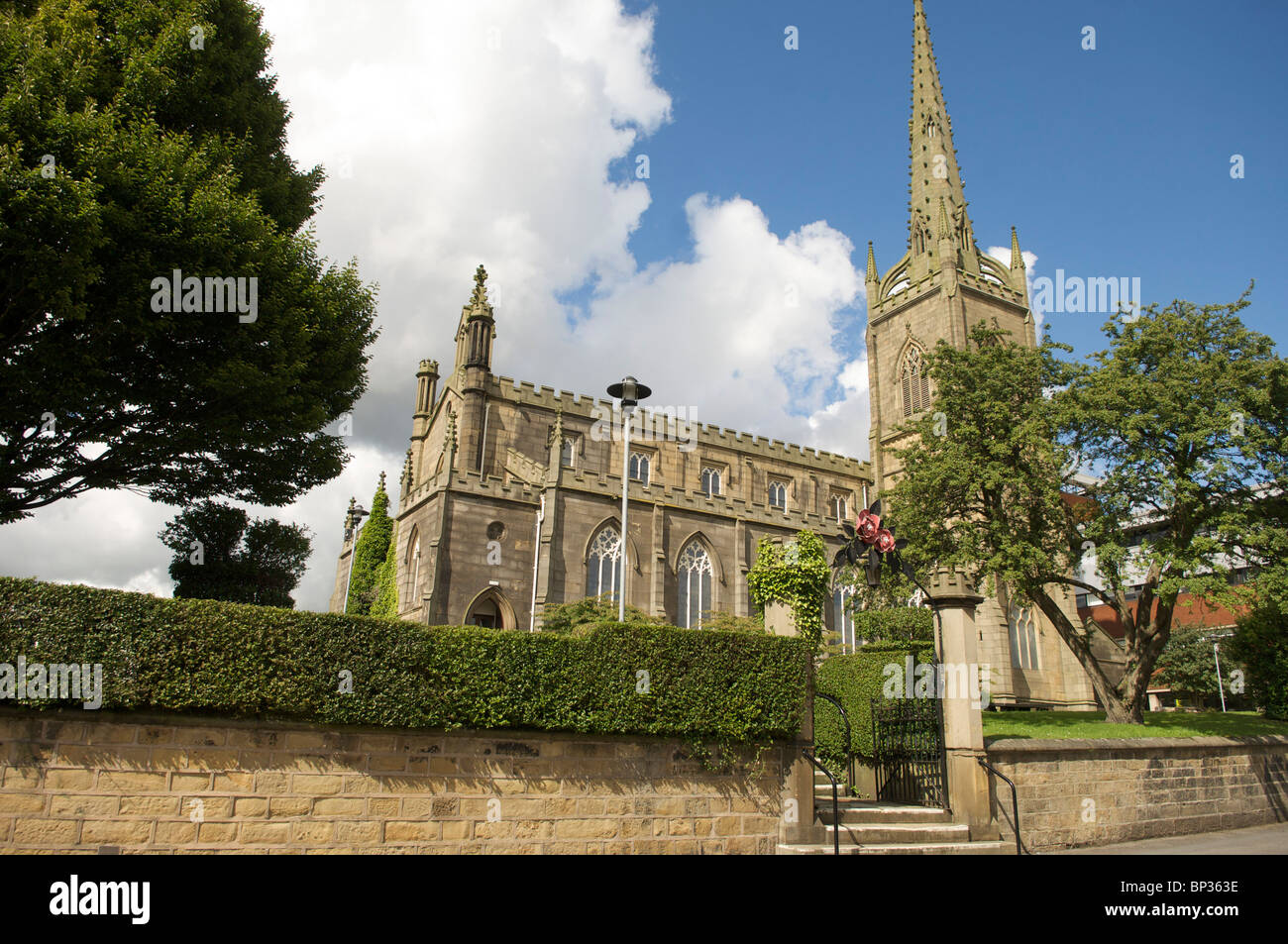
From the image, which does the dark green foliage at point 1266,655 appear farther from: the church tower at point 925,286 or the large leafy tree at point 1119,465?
the church tower at point 925,286

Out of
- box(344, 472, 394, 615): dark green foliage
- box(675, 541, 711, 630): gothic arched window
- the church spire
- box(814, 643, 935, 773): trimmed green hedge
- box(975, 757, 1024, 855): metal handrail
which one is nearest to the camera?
box(975, 757, 1024, 855): metal handrail

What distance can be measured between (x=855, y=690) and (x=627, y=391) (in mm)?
7783

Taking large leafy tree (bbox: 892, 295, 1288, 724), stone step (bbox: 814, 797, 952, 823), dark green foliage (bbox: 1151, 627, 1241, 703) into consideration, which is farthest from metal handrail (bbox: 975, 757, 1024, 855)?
dark green foliage (bbox: 1151, 627, 1241, 703)

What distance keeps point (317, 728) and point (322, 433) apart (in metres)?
9.07

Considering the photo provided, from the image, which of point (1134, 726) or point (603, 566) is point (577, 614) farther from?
point (1134, 726)

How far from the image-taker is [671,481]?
4000 cm

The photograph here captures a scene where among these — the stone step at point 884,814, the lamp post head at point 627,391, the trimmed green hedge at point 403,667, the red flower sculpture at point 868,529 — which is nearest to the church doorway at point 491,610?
the lamp post head at point 627,391

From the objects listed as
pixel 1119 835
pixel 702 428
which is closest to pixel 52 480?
pixel 1119 835

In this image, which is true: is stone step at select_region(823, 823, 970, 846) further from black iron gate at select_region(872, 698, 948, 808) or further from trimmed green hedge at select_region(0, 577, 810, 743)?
trimmed green hedge at select_region(0, 577, 810, 743)

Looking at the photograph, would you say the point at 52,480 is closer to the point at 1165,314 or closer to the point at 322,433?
the point at 322,433

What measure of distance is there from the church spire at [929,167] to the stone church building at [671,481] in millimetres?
108

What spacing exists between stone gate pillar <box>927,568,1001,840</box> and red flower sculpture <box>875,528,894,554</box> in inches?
43.4

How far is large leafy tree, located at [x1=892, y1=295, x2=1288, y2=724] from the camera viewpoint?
19969mm
